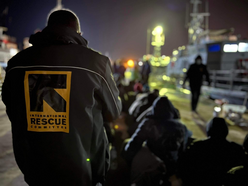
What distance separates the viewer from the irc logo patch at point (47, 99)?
128cm

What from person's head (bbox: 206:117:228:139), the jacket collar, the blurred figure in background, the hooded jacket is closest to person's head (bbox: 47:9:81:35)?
the jacket collar

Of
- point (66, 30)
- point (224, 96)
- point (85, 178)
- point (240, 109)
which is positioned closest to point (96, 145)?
point (85, 178)

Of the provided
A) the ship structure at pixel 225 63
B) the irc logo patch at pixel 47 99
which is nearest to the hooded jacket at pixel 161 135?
the irc logo patch at pixel 47 99

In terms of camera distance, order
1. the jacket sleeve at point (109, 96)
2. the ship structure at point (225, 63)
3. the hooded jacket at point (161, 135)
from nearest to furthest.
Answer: the jacket sleeve at point (109, 96) < the hooded jacket at point (161, 135) < the ship structure at point (225, 63)

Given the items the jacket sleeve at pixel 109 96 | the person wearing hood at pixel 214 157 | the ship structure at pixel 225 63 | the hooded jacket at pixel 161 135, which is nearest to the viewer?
the jacket sleeve at pixel 109 96

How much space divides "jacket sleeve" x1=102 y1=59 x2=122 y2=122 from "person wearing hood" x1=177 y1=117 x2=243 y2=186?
141 cm

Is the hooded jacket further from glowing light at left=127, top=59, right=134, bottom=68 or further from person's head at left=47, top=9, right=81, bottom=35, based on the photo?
glowing light at left=127, top=59, right=134, bottom=68

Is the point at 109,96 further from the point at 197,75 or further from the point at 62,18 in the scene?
the point at 197,75

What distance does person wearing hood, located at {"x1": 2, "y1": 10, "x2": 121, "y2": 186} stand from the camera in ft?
4.21

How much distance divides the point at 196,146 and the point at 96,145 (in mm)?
1496

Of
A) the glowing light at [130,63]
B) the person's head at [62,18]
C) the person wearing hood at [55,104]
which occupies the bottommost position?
the person wearing hood at [55,104]

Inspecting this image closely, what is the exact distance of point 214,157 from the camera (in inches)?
88.1

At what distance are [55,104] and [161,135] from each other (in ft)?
5.44

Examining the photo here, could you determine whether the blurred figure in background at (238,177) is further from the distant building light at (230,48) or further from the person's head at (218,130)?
the distant building light at (230,48)
